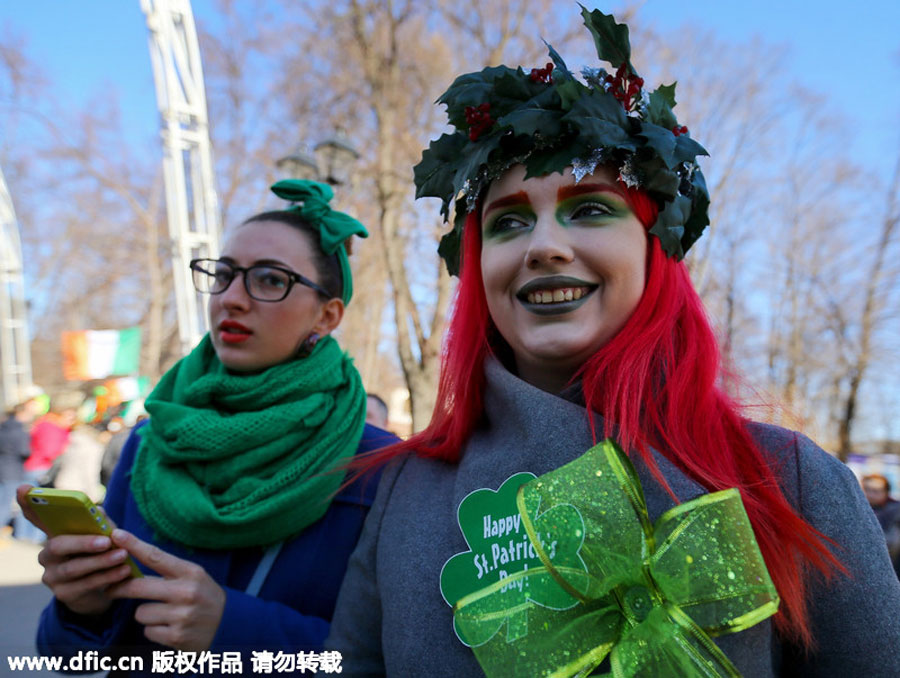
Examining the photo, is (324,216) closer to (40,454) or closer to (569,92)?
(569,92)

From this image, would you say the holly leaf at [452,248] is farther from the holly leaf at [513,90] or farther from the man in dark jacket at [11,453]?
the man in dark jacket at [11,453]

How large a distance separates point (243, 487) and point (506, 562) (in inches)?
29.0

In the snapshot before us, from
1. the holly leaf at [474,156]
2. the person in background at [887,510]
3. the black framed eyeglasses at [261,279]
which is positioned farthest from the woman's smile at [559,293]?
the person in background at [887,510]

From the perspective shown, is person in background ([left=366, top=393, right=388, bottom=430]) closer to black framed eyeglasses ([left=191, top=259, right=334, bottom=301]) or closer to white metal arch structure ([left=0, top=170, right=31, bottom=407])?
black framed eyeglasses ([left=191, top=259, right=334, bottom=301])

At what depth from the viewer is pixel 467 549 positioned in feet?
3.82

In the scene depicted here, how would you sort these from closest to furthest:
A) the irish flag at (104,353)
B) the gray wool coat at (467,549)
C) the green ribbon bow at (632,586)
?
the green ribbon bow at (632,586), the gray wool coat at (467,549), the irish flag at (104,353)

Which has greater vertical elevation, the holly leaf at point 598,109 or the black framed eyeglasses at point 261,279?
the holly leaf at point 598,109

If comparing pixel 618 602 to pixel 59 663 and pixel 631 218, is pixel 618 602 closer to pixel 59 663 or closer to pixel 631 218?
pixel 631 218

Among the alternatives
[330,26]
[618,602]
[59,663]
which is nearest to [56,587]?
[59,663]

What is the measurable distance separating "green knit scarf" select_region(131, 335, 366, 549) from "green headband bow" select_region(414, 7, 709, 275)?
611 mm

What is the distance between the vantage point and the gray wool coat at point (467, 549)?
96 centimetres

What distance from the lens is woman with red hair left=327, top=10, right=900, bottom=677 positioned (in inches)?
35.1

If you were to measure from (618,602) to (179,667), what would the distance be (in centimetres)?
97

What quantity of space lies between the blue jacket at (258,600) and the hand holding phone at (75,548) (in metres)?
0.09
